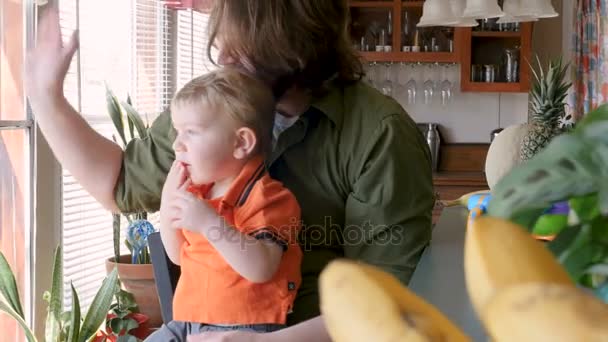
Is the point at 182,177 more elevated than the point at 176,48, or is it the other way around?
the point at 176,48

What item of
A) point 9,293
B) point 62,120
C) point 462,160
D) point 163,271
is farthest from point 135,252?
point 462,160

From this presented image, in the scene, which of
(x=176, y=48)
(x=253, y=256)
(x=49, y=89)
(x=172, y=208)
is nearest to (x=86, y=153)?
(x=49, y=89)

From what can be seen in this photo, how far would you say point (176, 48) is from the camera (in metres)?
4.05

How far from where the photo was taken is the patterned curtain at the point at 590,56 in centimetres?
493

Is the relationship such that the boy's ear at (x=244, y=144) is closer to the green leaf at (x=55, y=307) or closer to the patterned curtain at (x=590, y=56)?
the green leaf at (x=55, y=307)

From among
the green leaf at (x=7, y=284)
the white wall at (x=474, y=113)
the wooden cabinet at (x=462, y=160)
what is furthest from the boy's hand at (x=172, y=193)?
the white wall at (x=474, y=113)

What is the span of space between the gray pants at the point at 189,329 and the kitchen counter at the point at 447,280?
26cm

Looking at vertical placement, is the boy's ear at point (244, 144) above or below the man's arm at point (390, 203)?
above

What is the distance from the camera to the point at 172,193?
1.32 metres

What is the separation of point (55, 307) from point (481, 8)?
2.16 m

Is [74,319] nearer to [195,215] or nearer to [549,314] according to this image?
[195,215]

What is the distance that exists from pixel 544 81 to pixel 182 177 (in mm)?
1522

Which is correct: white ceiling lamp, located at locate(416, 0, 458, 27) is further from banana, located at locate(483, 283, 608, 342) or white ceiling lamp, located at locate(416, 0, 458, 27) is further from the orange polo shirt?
banana, located at locate(483, 283, 608, 342)

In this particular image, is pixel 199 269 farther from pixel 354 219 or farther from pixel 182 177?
Result: pixel 354 219
